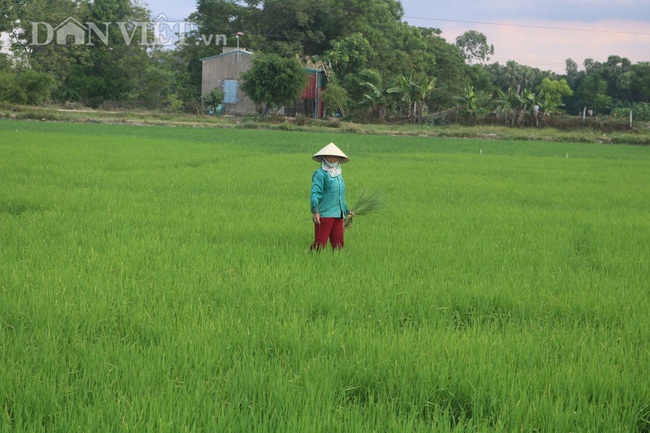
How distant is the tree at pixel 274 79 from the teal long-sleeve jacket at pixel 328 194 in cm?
2659

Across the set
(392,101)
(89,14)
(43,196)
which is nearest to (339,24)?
(392,101)

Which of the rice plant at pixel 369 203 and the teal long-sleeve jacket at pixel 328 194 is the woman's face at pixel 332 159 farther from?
the rice plant at pixel 369 203

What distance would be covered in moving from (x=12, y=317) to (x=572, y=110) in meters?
63.9

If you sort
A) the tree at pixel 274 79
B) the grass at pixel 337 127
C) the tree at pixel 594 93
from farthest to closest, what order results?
1. the tree at pixel 594 93
2. the tree at pixel 274 79
3. the grass at pixel 337 127

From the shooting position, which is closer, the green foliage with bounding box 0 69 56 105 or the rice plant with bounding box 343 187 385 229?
the rice plant with bounding box 343 187 385 229

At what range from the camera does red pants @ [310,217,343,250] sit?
4.62 m

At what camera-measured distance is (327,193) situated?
4566mm

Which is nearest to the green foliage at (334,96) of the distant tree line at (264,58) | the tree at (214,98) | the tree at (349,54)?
the distant tree line at (264,58)

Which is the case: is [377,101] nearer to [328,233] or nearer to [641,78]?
[641,78]

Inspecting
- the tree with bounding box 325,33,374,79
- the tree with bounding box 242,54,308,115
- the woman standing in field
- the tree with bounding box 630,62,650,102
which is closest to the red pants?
the woman standing in field

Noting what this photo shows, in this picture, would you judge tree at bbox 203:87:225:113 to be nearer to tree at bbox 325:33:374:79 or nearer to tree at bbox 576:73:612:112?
tree at bbox 325:33:374:79

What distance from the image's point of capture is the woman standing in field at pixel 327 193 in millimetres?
4500

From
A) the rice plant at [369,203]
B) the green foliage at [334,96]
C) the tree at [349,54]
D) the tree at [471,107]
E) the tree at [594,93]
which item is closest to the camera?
the rice plant at [369,203]

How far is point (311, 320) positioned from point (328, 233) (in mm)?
1702
